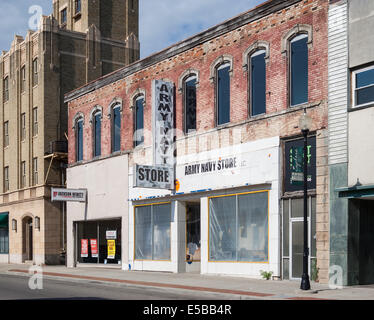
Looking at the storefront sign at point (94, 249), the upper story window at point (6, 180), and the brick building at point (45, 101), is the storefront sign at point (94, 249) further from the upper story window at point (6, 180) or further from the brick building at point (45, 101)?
the upper story window at point (6, 180)

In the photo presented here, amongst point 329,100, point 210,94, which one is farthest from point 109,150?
point 329,100

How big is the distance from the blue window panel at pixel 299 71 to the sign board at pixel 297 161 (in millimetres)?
1605

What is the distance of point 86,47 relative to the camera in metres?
45.0

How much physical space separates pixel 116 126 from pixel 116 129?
0.53ft

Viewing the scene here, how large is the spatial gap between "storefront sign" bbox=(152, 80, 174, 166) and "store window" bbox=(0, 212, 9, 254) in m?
22.5

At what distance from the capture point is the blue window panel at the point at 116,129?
3334 cm

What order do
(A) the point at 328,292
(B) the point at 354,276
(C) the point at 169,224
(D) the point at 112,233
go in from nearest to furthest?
(A) the point at 328,292 < (B) the point at 354,276 < (C) the point at 169,224 < (D) the point at 112,233

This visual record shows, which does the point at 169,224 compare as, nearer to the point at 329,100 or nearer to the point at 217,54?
the point at 217,54

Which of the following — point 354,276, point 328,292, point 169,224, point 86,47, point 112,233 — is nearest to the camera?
point 328,292

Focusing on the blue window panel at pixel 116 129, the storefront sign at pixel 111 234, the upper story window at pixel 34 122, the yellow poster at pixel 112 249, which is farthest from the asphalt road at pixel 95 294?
the upper story window at pixel 34 122

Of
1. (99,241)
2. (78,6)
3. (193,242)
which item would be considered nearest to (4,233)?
→ (99,241)

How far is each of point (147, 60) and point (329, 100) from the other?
39.9 feet

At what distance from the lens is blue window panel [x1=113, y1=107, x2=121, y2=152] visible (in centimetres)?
3334

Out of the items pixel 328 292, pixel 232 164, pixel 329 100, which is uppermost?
pixel 329 100
